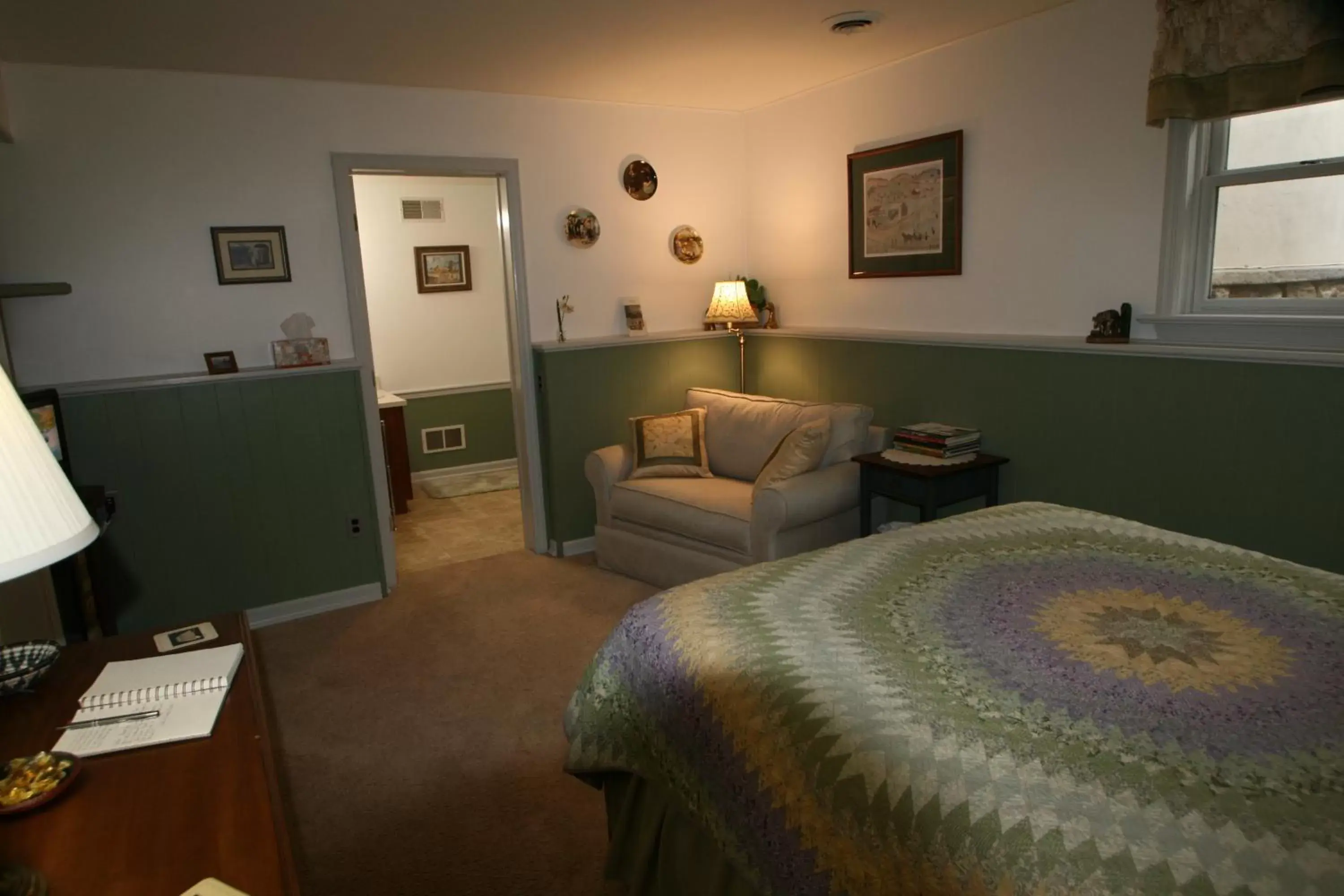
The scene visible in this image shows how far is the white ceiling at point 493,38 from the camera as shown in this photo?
9.07ft

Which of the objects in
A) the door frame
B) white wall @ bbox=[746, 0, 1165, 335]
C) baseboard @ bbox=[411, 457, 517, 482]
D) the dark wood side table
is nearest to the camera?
white wall @ bbox=[746, 0, 1165, 335]

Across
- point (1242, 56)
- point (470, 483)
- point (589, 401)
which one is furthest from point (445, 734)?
point (470, 483)

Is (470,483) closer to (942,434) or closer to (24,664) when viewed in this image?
(942,434)

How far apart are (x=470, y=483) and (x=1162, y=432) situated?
4.82 metres

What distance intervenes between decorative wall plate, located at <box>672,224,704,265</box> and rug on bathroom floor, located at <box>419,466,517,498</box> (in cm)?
236

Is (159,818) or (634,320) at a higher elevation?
(634,320)

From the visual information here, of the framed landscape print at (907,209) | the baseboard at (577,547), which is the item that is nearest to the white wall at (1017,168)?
the framed landscape print at (907,209)

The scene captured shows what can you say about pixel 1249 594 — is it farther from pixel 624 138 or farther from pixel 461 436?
pixel 461 436

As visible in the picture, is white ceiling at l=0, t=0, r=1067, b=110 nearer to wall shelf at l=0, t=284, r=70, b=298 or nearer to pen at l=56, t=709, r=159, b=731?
wall shelf at l=0, t=284, r=70, b=298

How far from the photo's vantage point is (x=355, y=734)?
2807mm

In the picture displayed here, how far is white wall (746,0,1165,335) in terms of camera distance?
298 centimetres

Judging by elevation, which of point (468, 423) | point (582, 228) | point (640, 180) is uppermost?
point (640, 180)

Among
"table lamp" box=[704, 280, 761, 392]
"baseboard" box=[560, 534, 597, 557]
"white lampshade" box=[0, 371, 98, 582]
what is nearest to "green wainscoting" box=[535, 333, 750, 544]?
"baseboard" box=[560, 534, 597, 557]

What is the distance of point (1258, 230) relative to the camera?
8.99 feet
